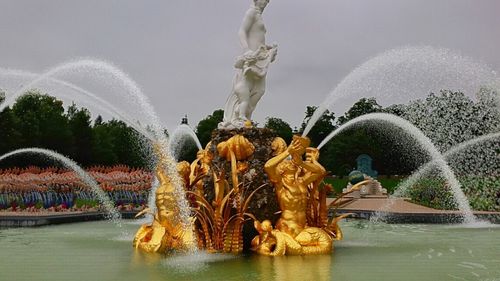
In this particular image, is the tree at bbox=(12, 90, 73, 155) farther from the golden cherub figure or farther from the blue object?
the golden cherub figure

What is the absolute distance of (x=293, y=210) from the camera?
9516 millimetres

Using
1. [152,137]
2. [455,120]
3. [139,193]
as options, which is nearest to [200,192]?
[152,137]

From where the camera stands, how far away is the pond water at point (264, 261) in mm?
7344

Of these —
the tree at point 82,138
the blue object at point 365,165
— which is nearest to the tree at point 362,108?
the blue object at point 365,165

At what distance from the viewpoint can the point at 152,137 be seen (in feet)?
33.5

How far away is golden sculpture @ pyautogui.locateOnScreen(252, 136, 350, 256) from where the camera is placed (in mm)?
9227

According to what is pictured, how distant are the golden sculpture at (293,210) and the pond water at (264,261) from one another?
293mm

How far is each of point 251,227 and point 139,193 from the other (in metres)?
14.5

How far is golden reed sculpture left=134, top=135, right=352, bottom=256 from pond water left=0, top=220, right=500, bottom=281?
1.08ft

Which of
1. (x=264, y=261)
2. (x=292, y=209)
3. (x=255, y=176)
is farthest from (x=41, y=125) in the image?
(x=264, y=261)

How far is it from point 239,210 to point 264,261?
1.32 meters

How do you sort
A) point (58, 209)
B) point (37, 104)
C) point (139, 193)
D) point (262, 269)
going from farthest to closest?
point (37, 104)
point (139, 193)
point (58, 209)
point (262, 269)

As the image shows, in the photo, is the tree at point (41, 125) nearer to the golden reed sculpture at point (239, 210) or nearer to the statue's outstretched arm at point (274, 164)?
the golden reed sculpture at point (239, 210)

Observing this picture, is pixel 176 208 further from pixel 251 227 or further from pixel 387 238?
pixel 387 238
